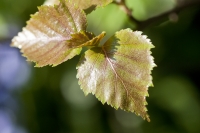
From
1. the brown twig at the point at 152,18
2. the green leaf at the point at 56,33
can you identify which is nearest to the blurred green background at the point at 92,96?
the brown twig at the point at 152,18

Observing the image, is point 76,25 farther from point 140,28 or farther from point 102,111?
point 102,111

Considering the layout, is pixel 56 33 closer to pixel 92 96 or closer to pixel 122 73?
pixel 122 73

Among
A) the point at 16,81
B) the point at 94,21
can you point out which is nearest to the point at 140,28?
the point at 94,21

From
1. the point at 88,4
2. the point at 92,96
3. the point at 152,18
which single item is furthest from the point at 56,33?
the point at 92,96

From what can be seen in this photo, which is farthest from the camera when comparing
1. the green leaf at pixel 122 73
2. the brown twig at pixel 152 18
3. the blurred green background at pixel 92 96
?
the blurred green background at pixel 92 96

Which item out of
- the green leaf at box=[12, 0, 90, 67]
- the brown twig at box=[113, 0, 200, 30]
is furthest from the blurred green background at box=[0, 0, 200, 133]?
the green leaf at box=[12, 0, 90, 67]

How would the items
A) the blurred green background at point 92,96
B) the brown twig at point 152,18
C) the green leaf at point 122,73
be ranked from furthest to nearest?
the blurred green background at point 92,96 → the brown twig at point 152,18 → the green leaf at point 122,73

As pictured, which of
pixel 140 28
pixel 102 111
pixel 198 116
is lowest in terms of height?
pixel 198 116

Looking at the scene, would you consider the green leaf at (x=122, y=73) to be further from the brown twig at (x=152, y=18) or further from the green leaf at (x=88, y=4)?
the brown twig at (x=152, y=18)
